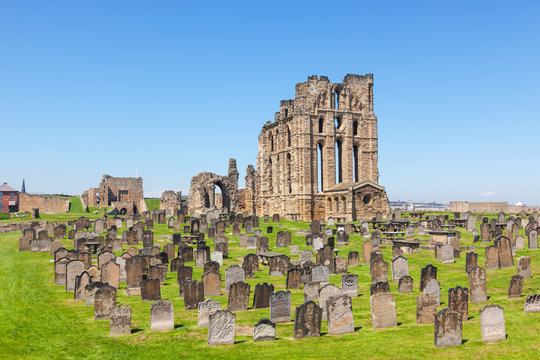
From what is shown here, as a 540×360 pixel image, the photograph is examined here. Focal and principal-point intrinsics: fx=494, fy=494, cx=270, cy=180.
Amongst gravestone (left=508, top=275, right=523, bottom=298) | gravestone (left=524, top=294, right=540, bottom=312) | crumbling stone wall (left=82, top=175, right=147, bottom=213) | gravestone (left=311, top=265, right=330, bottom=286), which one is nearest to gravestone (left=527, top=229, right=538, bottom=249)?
gravestone (left=508, top=275, right=523, bottom=298)

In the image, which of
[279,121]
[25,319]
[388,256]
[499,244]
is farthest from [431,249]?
[279,121]

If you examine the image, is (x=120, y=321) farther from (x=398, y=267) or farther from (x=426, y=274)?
(x=398, y=267)

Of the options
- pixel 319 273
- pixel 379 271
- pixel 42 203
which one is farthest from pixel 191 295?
pixel 42 203

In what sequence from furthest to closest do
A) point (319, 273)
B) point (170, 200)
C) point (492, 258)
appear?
1. point (170, 200)
2. point (492, 258)
3. point (319, 273)

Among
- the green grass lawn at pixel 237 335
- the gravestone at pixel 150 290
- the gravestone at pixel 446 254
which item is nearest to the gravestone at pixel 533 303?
the green grass lawn at pixel 237 335

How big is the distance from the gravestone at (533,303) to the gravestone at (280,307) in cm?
592

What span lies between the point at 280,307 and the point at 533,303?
20.7 ft

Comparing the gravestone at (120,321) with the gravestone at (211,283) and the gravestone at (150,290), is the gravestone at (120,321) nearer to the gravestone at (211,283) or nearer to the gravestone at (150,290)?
the gravestone at (150,290)

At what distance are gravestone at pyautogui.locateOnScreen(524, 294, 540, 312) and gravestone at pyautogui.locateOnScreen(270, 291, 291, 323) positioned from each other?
592 centimetres

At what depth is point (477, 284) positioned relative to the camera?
13.8 m

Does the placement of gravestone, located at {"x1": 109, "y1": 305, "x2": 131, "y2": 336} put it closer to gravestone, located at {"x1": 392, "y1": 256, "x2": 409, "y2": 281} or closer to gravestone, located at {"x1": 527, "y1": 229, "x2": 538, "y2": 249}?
gravestone, located at {"x1": 392, "y1": 256, "x2": 409, "y2": 281}

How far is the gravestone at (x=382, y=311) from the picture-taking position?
12033 millimetres

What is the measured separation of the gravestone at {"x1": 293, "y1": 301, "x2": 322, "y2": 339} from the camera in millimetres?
11469

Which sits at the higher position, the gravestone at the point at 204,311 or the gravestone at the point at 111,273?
the gravestone at the point at 111,273
